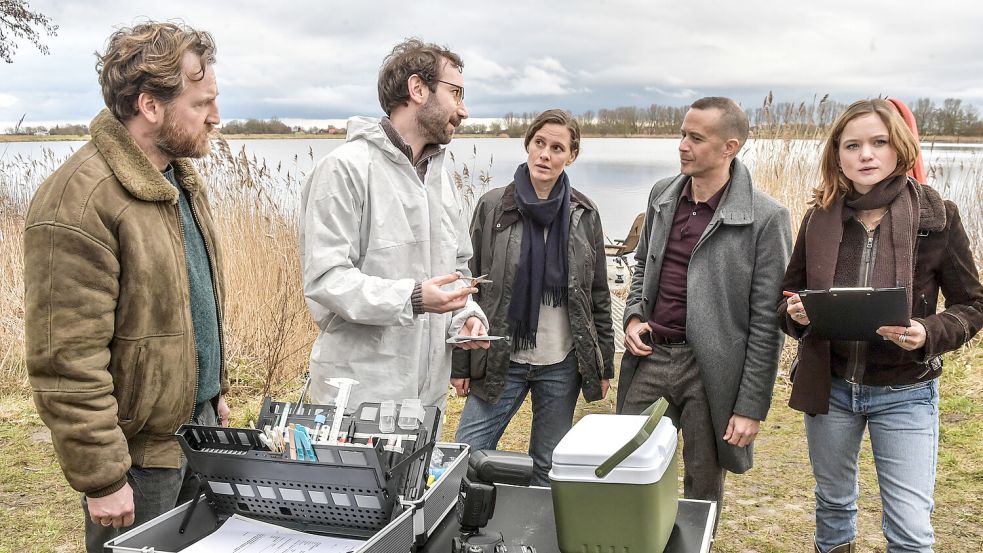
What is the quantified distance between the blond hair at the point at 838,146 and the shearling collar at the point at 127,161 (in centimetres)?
183

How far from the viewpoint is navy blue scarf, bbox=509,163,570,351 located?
8.91ft

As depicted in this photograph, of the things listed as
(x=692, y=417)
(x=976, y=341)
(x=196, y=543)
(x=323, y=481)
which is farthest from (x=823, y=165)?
(x=976, y=341)

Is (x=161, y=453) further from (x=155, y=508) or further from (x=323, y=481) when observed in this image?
(x=323, y=481)

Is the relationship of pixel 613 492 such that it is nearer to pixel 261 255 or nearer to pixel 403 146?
pixel 403 146

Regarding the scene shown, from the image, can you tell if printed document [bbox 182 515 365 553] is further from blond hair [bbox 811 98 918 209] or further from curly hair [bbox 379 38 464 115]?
blond hair [bbox 811 98 918 209]

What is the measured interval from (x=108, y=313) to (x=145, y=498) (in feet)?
1.50

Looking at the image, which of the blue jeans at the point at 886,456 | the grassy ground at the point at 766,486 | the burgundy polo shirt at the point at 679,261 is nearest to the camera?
the blue jeans at the point at 886,456

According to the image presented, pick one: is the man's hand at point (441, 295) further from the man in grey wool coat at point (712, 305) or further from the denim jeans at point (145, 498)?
the man in grey wool coat at point (712, 305)

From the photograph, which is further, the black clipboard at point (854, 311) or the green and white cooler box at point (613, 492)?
the black clipboard at point (854, 311)

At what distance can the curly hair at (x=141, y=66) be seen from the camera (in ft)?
5.52

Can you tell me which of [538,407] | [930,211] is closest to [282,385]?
[538,407]

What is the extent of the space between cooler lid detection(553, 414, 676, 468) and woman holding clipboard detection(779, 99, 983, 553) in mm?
890

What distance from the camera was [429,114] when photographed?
7.11 feet

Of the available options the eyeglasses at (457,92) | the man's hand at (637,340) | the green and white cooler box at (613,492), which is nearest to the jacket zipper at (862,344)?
the man's hand at (637,340)
